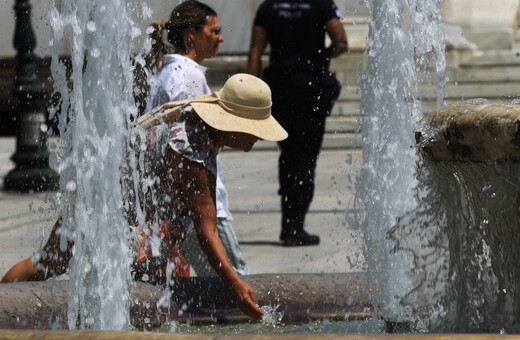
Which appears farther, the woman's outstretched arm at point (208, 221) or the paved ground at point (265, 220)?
the paved ground at point (265, 220)

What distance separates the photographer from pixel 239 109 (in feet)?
13.1

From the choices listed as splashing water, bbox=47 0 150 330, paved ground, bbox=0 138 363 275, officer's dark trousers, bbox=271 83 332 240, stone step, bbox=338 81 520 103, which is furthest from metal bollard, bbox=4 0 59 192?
splashing water, bbox=47 0 150 330

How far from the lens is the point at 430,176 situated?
337 cm

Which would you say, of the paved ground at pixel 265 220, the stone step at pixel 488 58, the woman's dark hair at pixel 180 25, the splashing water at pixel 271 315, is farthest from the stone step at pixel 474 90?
the splashing water at pixel 271 315

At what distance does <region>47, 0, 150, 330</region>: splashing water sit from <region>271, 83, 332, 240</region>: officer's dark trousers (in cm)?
335

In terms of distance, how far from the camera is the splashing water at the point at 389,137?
4.18 meters

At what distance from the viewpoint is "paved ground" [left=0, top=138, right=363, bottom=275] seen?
6520 millimetres

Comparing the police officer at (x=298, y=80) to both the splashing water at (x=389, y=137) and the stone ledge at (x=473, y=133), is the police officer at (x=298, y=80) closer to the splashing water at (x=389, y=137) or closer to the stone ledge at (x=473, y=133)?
the splashing water at (x=389, y=137)

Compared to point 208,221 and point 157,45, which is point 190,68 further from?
point 208,221

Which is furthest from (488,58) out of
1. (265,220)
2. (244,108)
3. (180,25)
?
(244,108)

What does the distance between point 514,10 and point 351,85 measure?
333 centimetres

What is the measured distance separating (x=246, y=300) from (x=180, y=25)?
72.8 inches

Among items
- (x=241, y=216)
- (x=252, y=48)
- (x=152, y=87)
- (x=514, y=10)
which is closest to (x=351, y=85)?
(x=514, y=10)

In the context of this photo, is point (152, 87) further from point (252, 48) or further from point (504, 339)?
point (504, 339)
